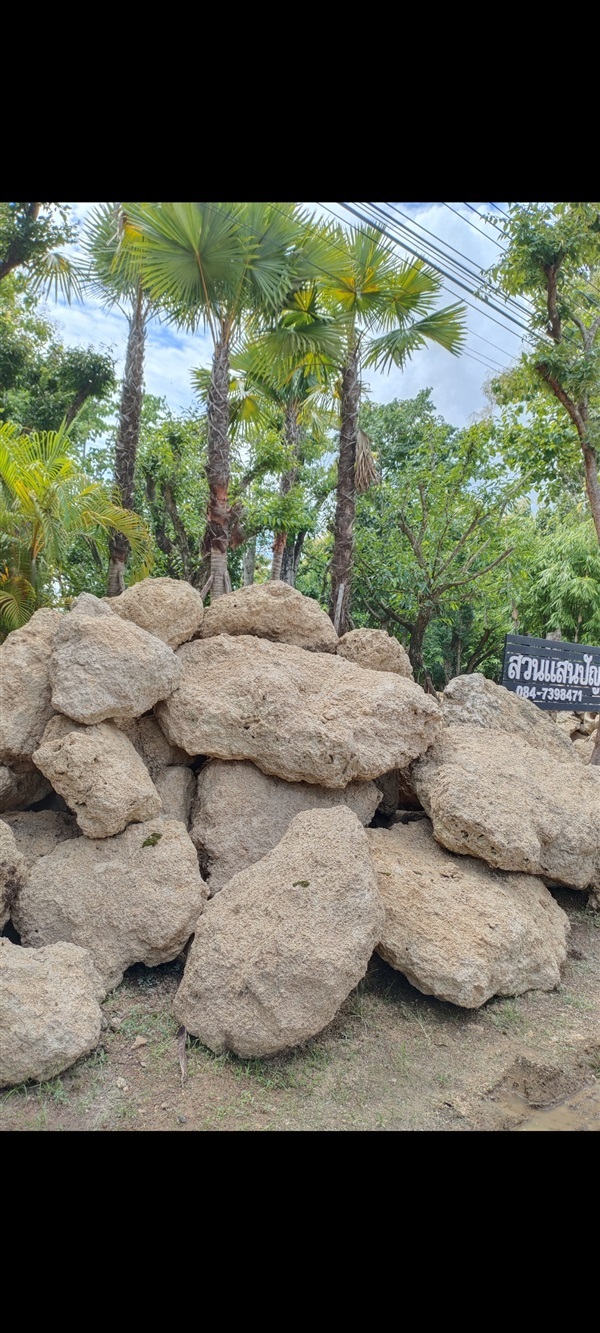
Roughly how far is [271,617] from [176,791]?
4.44 ft

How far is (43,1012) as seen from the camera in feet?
10.3

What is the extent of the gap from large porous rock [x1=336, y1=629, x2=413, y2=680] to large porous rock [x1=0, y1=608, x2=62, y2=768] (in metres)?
2.01

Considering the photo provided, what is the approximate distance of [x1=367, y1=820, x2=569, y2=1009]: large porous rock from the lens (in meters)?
3.70

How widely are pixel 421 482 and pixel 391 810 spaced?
681 centimetres

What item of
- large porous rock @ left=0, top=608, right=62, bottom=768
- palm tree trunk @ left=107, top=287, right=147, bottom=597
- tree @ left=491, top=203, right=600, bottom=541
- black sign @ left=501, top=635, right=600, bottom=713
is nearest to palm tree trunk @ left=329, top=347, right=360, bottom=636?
tree @ left=491, top=203, right=600, bottom=541

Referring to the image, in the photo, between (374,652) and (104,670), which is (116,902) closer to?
(104,670)

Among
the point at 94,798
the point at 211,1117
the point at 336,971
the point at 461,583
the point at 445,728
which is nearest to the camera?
the point at 211,1117

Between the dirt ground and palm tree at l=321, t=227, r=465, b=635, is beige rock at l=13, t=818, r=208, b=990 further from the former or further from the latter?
palm tree at l=321, t=227, r=465, b=635

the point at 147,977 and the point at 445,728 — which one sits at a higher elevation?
the point at 445,728

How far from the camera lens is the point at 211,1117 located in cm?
292

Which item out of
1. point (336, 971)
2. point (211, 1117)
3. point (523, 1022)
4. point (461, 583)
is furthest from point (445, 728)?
point (461, 583)

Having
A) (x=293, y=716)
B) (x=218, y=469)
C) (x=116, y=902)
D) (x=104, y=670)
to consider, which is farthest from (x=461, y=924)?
(x=218, y=469)

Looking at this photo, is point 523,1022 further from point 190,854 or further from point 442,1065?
point 190,854

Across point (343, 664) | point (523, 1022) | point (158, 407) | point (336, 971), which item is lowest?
point (523, 1022)
